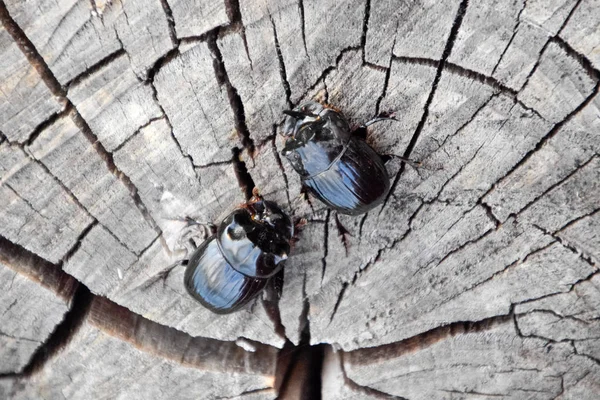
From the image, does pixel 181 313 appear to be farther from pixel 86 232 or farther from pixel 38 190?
pixel 38 190

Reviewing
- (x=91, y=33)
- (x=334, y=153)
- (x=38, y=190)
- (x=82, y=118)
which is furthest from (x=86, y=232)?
(x=334, y=153)

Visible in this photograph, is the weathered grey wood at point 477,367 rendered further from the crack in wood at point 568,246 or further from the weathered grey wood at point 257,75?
the weathered grey wood at point 257,75

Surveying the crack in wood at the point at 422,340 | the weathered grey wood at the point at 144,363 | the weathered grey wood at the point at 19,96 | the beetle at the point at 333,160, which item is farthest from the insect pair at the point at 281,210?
the weathered grey wood at the point at 19,96

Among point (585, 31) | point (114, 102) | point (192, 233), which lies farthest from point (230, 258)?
point (585, 31)

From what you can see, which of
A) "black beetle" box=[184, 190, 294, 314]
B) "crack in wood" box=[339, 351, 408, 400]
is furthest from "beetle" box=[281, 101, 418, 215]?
"crack in wood" box=[339, 351, 408, 400]

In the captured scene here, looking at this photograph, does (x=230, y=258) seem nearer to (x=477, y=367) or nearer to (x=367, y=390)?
(x=367, y=390)

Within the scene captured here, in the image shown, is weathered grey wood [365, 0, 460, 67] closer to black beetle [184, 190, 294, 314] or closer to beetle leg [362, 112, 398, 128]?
beetle leg [362, 112, 398, 128]
